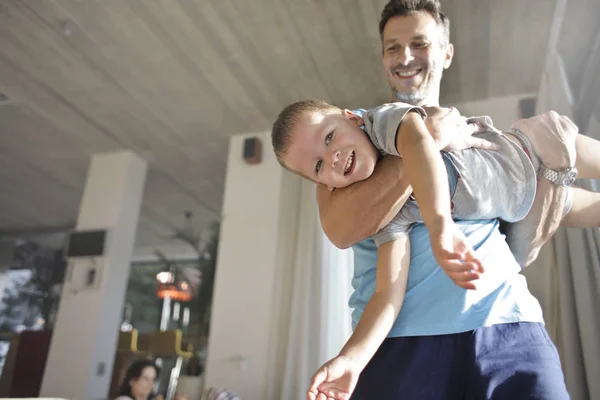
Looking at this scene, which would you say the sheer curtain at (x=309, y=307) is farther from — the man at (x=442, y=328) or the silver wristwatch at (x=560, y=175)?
the silver wristwatch at (x=560, y=175)

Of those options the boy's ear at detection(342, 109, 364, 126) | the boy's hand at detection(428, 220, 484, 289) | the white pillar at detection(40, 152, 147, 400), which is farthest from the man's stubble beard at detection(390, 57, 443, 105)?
the white pillar at detection(40, 152, 147, 400)

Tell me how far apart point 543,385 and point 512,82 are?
130 inches

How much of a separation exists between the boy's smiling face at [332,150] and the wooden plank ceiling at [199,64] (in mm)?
2180

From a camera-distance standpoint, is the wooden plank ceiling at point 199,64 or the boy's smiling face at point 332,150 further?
the wooden plank ceiling at point 199,64

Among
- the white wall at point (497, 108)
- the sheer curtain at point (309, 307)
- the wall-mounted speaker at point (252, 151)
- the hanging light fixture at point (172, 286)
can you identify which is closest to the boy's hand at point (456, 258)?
the sheer curtain at point (309, 307)

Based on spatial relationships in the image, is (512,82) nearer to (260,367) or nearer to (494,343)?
(260,367)

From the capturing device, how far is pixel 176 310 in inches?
358

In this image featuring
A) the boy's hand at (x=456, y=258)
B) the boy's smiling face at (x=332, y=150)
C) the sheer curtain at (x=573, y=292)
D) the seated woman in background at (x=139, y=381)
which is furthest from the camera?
the seated woman in background at (x=139, y=381)

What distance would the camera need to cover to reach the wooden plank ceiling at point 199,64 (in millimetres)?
2910

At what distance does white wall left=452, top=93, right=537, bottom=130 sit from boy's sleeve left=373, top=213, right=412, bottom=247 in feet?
9.74

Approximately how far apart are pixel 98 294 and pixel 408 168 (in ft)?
13.8

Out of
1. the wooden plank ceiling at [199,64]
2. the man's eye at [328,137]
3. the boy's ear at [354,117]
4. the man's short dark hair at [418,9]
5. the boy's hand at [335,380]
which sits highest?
the wooden plank ceiling at [199,64]

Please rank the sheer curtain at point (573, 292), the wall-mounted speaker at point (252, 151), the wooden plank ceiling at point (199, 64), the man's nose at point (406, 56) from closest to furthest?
the man's nose at point (406, 56)
the sheer curtain at point (573, 292)
the wooden plank ceiling at point (199, 64)
the wall-mounted speaker at point (252, 151)

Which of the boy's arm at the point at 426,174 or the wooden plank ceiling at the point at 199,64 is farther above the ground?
the wooden plank ceiling at the point at 199,64
